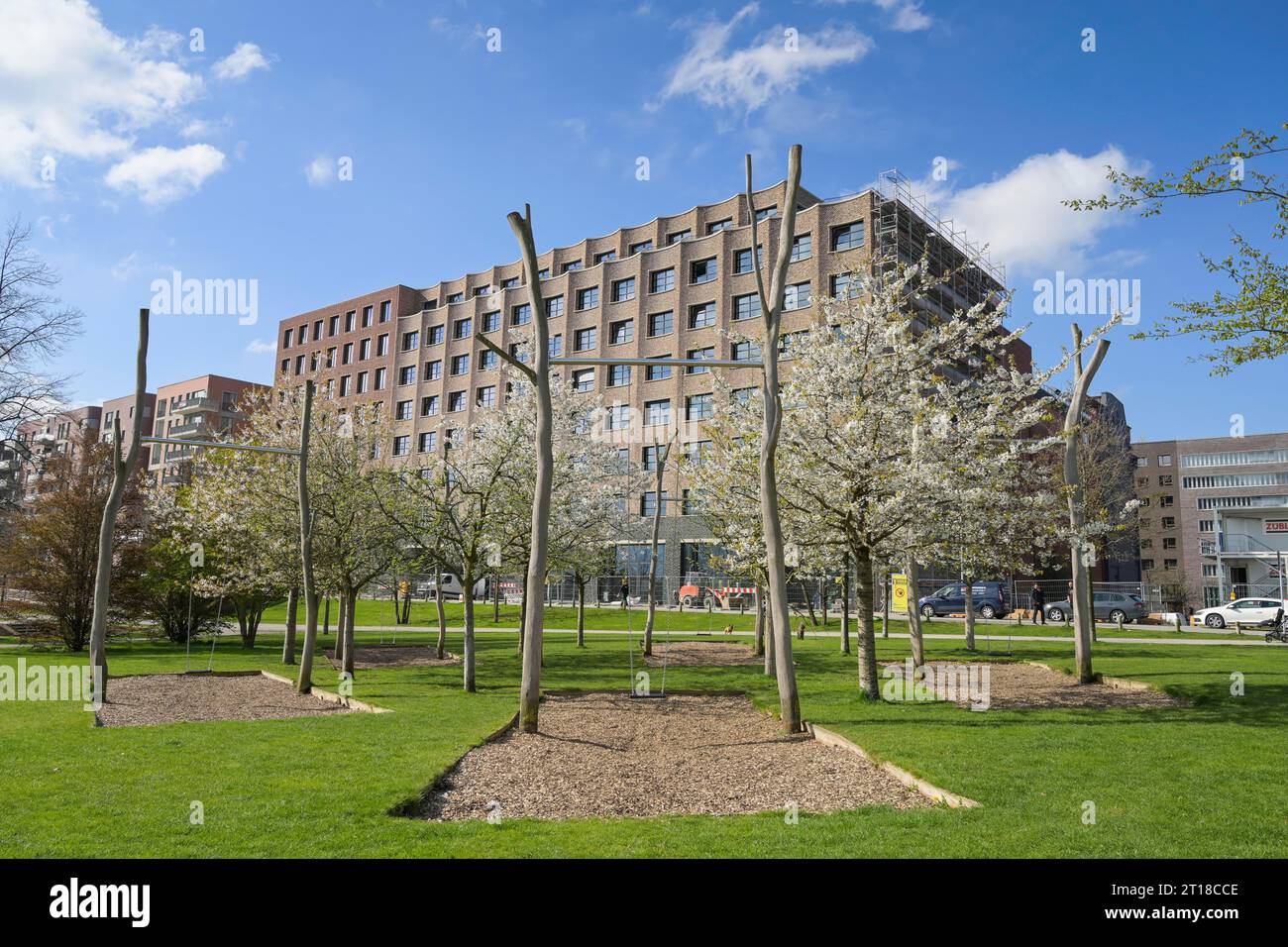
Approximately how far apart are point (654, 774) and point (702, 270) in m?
48.1

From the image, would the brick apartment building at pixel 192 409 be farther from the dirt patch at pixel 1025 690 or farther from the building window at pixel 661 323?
the dirt patch at pixel 1025 690

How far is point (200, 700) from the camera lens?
16.5 meters

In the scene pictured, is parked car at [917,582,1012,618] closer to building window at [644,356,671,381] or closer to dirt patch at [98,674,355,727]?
building window at [644,356,671,381]

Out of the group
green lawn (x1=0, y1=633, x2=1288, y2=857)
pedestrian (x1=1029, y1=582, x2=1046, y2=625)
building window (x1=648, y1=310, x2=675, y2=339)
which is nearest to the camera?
green lawn (x1=0, y1=633, x2=1288, y2=857)

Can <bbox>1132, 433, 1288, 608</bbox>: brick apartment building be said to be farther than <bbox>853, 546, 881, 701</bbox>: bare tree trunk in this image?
Yes

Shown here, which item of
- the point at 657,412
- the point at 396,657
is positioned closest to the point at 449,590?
the point at 657,412

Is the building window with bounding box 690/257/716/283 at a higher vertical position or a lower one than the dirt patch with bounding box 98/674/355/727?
higher

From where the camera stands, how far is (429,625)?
Result: 42312mm

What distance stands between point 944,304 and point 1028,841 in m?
48.8

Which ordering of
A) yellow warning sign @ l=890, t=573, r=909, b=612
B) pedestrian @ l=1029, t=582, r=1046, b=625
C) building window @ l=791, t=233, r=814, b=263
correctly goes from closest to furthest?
1. yellow warning sign @ l=890, t=573, r=909, b=612
2. pedestrian @ l=1029, t=582, r=1046, b=625
3. building window @ l=791, t=233, r=814, b=263

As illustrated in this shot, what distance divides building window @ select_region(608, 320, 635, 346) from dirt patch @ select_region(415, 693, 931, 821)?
45.9 meters

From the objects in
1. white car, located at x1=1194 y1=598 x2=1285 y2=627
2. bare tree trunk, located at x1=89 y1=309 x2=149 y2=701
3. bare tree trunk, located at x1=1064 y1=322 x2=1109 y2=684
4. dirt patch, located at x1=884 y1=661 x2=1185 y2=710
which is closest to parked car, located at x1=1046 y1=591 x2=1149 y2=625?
white car, located at x1=1194 y1=598 x2=1285 y2=627

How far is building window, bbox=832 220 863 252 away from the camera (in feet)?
154
